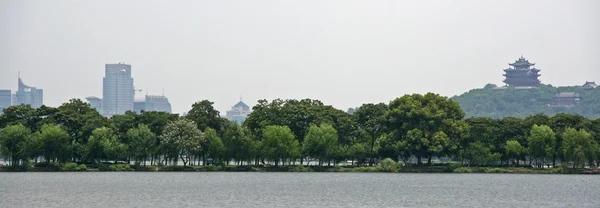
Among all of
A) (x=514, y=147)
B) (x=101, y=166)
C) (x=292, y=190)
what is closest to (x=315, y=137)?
(x=514, y=147)

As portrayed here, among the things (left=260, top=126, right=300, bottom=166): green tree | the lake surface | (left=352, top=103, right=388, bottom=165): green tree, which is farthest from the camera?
(left=352, top=103, right=388, bottom=165): green tree

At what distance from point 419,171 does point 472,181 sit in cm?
1663

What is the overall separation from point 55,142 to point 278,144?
2503 cm

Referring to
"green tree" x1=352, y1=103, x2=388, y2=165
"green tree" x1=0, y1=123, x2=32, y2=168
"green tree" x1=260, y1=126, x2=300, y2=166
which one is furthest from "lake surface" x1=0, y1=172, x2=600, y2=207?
"green tree" x1=352, y1=103, x2=388, y2=165

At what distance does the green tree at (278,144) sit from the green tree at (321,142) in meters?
1.42

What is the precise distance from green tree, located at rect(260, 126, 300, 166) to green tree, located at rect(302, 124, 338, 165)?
1418mm

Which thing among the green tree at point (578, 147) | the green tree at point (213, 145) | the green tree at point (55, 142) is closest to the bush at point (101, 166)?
the green tree at point (55, 142)

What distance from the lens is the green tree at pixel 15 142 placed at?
9175 centimetres

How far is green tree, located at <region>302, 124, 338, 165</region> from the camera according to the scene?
3836 inches

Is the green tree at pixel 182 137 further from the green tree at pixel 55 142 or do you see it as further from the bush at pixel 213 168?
the green tree at pixel 55 142

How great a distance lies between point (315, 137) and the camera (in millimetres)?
97562

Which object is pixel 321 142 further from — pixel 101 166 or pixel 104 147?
pixel 101 166

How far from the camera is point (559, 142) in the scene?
3816 inches

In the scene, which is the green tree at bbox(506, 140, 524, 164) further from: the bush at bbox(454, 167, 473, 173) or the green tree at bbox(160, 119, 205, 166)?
the green tree at bbox(160, 119, 205, 166)
